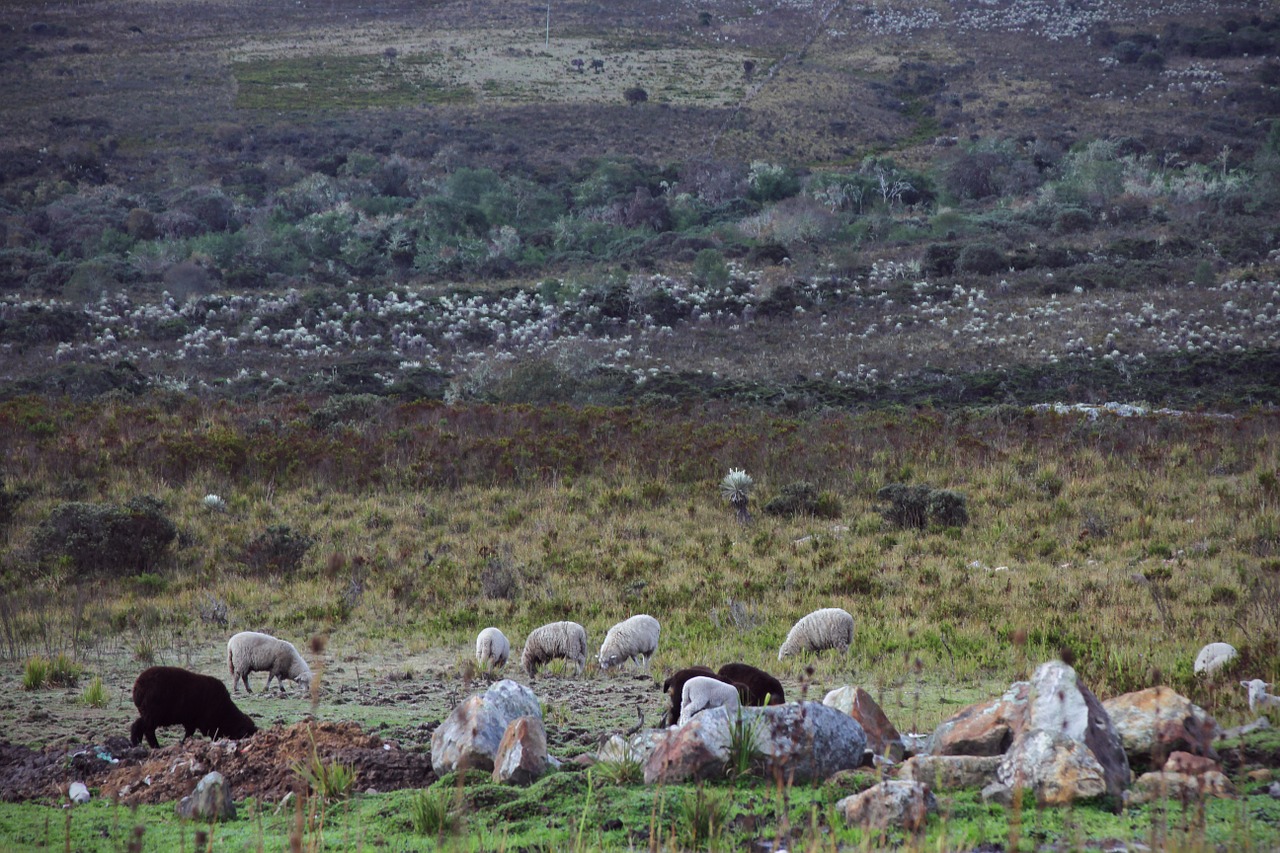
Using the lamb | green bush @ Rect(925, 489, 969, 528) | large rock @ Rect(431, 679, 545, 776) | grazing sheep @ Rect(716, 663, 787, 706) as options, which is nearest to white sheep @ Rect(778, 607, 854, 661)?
grazing sheep @ Rect(716, 663, 787, 706)

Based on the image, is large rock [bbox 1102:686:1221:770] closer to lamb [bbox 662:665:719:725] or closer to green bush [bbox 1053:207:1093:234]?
lamb [bbox 662:665:719:725]

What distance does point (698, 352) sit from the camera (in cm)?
3161

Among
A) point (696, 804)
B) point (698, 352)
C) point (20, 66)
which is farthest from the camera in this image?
point (20, 66)

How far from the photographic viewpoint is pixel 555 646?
28.6 feet

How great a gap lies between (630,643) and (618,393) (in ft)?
53.8

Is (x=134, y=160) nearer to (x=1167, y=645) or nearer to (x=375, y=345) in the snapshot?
(x=375, y=345)

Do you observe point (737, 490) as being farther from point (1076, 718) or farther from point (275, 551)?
point (1076, 718)

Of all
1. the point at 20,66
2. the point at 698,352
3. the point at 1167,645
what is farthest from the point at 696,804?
the point at 20,66

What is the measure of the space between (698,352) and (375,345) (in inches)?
408

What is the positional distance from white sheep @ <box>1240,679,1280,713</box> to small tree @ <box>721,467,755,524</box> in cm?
818

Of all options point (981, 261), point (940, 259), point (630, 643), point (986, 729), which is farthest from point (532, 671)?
point (940, 259)

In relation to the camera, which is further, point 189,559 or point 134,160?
point 134,160

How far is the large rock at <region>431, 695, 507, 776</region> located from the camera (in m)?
5.04

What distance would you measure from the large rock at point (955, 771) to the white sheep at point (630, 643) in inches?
167
